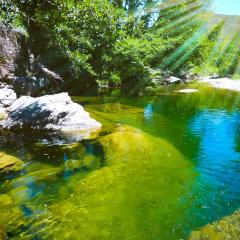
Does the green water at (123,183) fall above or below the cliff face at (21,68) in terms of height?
below

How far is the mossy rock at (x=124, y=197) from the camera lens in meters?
6.47

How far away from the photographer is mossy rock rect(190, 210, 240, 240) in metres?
5.89

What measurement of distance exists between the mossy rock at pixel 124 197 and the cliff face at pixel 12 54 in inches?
516

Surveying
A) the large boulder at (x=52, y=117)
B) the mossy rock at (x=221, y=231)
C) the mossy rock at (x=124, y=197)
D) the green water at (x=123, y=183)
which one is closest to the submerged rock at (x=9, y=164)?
the green water at (x=123, y=183)

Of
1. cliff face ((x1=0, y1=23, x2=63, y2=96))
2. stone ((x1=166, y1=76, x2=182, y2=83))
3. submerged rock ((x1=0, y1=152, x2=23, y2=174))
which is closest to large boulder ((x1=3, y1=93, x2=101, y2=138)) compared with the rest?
submerged rock ((x1=0, y1=152, x2=23, y2=174))

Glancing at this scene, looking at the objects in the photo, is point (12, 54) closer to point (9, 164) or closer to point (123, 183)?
point (9, 164)

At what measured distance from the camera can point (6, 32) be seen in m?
21.4

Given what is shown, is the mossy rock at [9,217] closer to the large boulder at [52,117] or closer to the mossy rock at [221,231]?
the mossy rock at [221,231]

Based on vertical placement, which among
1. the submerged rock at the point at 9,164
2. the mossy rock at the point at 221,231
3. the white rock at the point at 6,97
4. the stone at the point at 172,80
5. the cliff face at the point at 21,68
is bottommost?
the stone at the point at 172,80

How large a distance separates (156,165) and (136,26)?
2669cm

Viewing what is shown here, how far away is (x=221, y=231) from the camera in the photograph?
6117 millimetres

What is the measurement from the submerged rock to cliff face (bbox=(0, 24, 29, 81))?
11899 mm

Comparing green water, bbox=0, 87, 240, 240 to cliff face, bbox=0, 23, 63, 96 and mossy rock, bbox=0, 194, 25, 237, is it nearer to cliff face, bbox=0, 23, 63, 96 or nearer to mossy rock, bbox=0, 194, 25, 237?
mossy rock, bbox=0, 194, 25, 237

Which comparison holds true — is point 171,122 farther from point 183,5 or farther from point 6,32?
point 183,5
